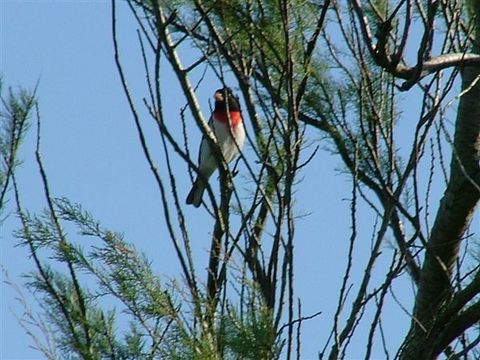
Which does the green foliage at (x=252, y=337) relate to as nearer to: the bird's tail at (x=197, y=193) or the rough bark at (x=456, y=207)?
the bird's tail at (x=197, y=193)

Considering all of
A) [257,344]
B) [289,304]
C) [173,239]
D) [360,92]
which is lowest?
[257,344]

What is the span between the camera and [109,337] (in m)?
1.88

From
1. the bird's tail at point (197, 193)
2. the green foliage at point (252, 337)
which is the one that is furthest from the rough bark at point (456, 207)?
the green foliage at point (252, 337)

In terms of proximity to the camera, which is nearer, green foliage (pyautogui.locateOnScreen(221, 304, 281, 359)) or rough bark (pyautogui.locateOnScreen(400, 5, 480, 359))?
green foliage (pyautogui.locateOnScreen(221, 304, 281, 359))

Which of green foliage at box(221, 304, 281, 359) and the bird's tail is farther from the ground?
the bird's tail

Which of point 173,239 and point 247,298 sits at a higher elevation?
point 173,239

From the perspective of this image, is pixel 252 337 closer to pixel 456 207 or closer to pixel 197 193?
pixel 456 207

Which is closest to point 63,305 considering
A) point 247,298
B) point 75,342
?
point 75,342

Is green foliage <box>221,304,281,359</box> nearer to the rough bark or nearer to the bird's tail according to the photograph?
the bird's tail

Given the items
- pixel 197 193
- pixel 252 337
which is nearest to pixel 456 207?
pixel 197 193

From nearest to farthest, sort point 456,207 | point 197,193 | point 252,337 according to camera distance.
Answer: point 252,337 < point 456,207 < point 197,193

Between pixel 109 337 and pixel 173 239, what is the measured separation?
0.67 ft

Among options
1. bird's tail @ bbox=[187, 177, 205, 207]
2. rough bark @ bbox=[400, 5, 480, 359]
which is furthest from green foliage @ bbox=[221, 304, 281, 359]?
rough bark @ bbox=[400, 5, 480, 359]

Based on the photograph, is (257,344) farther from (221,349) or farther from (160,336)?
(160,336)
